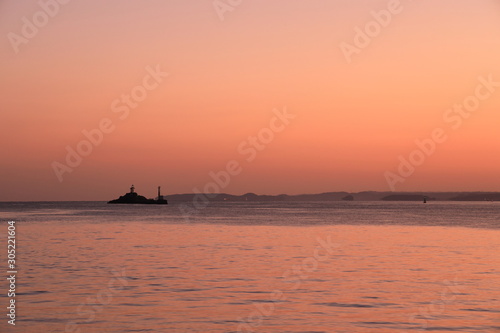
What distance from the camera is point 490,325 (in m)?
20.1

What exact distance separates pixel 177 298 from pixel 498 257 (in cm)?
2404

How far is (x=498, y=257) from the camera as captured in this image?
40031 mm

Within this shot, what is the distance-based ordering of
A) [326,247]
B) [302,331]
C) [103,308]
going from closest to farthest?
[302,331] < [103,308] < [326,247]

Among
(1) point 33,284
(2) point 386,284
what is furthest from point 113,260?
(2) point 386,284

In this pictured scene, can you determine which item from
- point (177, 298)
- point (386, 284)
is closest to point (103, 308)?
point (177, 298)

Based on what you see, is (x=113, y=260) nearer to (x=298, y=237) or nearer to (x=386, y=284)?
(x=386, y=284)

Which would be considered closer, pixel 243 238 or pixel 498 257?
pixel 498 257

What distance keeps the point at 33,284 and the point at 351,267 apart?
1628cm

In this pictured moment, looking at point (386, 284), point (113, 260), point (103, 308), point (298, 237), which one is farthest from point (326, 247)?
point (103, 308)

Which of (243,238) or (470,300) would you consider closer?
(470,300)

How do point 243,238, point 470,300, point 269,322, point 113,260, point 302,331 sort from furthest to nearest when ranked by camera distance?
point 243,238, point 113,260, point 470,300, point 269,322, point 302,331

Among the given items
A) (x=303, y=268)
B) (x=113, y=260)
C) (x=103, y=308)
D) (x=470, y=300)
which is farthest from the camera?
(x=113, y=260)

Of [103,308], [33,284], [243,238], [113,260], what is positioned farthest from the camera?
[243,238]

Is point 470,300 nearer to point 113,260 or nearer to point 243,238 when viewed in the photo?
point 113,260
